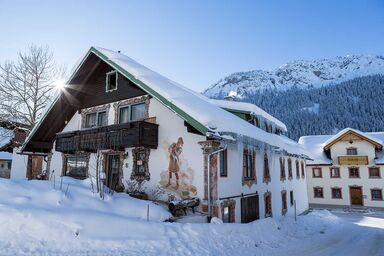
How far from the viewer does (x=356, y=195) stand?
32875 mm

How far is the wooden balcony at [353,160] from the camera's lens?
1258 inches

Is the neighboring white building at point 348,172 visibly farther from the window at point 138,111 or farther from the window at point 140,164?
the window at point 140,164

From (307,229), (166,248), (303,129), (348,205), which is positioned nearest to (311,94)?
(303,129)

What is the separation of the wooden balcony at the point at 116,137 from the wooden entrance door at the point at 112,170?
1165 mm

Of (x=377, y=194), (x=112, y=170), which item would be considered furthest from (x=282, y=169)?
(x=377, y=194)

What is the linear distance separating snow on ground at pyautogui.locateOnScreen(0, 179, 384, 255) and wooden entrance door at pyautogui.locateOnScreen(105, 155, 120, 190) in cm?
293

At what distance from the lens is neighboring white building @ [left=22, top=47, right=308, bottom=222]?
11.4 m

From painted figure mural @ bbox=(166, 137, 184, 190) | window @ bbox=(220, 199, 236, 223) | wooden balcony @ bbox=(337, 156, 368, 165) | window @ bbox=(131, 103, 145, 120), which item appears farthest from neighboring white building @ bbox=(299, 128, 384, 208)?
window @ bbox=(131, 103, 145, 120)

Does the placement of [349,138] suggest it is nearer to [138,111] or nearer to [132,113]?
[138,111]

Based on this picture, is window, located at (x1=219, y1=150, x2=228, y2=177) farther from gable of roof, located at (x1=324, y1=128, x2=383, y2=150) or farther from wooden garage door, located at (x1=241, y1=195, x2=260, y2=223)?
gable of roof, located at (x1=324, y1=128, x2=383, y2=150)

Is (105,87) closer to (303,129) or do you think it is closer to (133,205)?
(133,205)

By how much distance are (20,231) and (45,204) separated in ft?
5.05

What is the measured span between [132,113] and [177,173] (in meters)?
4.70

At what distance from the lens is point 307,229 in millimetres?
14773
